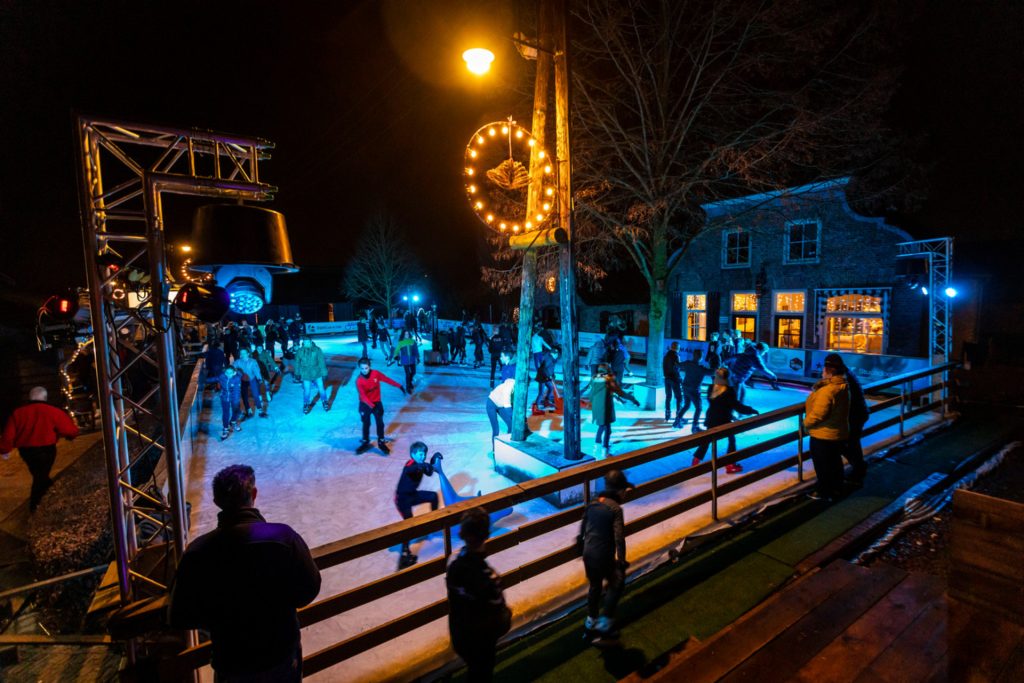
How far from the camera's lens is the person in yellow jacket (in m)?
5.39

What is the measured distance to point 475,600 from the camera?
2.74 meters

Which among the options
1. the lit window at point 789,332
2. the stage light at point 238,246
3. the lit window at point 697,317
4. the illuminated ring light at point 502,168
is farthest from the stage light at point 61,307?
the lit window at point 697,317

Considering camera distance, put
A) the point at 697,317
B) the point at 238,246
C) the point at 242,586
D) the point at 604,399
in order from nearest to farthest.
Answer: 1. the point at 242,586
2. the point at 238,246
3. the point at 604,399
4. the point at 697,317

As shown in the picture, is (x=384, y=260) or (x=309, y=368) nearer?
(x=309, y=368)

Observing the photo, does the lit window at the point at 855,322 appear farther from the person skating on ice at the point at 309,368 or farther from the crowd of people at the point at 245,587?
the crowd of people at the point at 245,587

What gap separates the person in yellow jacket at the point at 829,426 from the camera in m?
5.39

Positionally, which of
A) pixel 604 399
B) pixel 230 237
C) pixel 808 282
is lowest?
pixel 604 399

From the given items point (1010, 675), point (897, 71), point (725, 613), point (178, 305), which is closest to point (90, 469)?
point (178, 305)

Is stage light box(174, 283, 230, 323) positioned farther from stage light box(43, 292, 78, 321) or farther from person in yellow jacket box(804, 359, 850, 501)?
person in yellow jacket box(804, 359, 850, 501)

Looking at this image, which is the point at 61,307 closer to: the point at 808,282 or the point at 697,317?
the point at 808,282

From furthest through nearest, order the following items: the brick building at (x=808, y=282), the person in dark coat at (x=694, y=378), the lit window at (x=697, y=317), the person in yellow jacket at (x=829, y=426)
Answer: the lit window at (x=697, y=317), the brick building at (x=808, y=282), the person in dark coat at (x=694, y=378), the person in yellow jacket at (x=829, y=426)

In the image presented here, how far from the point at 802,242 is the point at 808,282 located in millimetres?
1541

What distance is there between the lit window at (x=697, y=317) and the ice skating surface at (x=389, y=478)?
8.73 metres

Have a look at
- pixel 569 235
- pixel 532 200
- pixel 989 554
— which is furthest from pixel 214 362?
pixel 989 554
